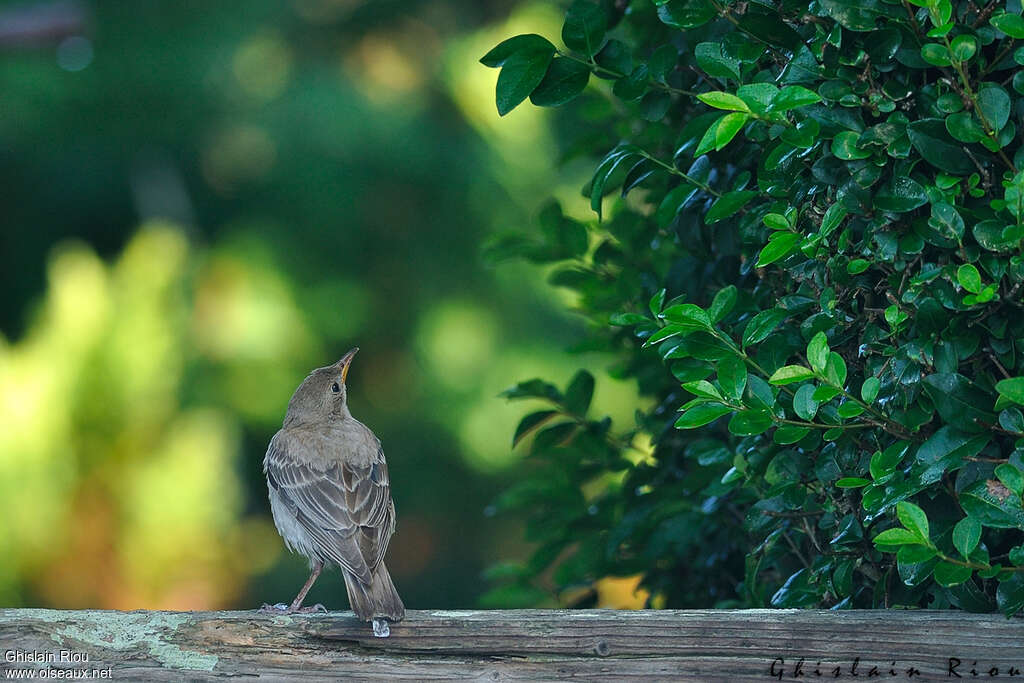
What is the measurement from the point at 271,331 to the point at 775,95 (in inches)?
195

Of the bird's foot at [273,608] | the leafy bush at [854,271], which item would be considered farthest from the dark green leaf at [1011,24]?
the bird's foot at [273,608]

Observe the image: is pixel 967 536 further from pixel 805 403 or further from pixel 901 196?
pixel 901 196

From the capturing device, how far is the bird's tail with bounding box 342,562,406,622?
1.71m

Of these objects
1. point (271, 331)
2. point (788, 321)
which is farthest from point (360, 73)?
point (788, 321)

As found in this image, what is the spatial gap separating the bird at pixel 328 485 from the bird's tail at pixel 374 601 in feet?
0.66

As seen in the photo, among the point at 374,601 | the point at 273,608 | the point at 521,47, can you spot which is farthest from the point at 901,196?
the point at 273,608

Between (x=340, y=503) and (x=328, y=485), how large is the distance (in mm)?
79

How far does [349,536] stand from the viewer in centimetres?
235

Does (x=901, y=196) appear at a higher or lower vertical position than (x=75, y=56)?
lower

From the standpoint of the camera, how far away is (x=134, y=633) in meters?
1.68

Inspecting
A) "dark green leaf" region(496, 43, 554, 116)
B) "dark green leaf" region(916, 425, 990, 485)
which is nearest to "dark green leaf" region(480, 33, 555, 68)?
"dark green leaf" region(496, 43, 554, 116)

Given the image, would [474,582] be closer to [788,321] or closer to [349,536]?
[349,536]

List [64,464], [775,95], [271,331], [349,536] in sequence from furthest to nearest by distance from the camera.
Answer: [271,331], [64,464], [349,536], [775,95]

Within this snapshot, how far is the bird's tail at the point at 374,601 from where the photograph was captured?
1710 mm
